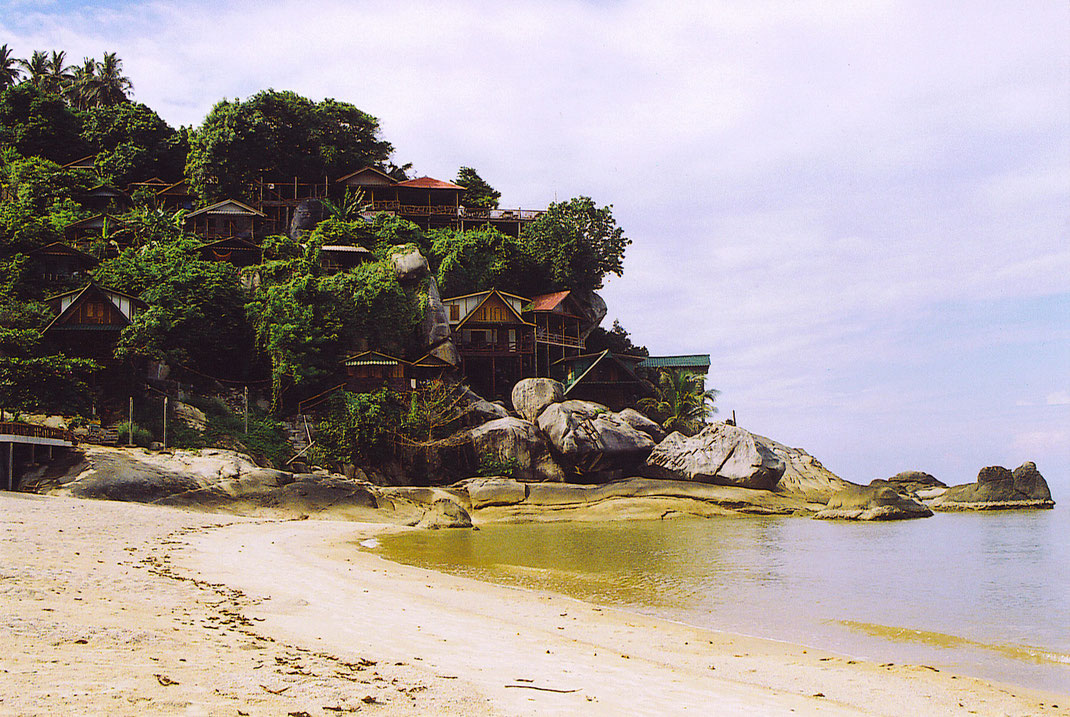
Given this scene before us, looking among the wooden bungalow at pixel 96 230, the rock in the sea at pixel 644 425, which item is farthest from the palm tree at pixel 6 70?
the rock in the sea at pixel 644 425

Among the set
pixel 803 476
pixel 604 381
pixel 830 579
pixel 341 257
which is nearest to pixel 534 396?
pixel 604 381

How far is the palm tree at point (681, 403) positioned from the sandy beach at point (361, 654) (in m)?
32.5

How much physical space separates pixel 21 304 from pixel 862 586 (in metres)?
37.5

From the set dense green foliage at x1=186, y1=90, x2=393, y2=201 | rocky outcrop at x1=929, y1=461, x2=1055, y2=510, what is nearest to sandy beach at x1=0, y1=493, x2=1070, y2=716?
rocky outcrop at x1=929, y1=461, x2=1055, y2=510

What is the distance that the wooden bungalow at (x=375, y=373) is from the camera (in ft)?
124

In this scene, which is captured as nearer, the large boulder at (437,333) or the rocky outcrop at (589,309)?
the large boulder at (437,333)

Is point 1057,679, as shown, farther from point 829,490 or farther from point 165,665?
point 829,490

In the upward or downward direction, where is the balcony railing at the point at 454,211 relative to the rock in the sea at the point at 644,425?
upward

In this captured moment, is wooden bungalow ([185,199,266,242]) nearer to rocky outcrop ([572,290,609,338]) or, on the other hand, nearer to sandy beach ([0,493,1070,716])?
rocky outcrop ([572,290,609,338])

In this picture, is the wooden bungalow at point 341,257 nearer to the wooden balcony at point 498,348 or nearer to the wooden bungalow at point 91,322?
the wooden balcony at point 498,348

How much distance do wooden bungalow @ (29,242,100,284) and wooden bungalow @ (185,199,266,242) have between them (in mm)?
9702

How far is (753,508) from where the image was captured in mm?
35625

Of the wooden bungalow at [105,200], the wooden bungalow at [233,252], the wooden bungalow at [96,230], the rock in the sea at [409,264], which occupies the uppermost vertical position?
the wooden bungalow at [105,200]

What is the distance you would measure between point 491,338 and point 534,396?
611 centimetres
